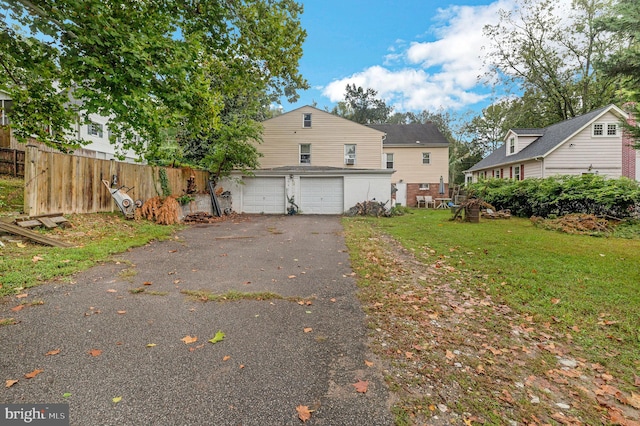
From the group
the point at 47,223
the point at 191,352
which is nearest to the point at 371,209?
the point at 47,223

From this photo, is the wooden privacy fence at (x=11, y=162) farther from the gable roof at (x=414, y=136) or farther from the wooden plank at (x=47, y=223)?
the gable roof at (x=414, y=136)

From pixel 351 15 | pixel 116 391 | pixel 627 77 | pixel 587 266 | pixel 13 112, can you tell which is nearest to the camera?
pixel 116 391

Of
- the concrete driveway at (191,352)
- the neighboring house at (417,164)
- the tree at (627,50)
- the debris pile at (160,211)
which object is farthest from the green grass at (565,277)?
the neighboring house at (417,164)

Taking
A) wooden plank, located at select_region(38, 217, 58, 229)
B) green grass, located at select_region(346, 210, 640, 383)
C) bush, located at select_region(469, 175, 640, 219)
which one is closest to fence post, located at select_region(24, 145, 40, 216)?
wooden plank, located at select_region(38, 217, 58, 229)

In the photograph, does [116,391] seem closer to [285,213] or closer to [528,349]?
[528,349]

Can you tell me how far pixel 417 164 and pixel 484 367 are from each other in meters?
23.0

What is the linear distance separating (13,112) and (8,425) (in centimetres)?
744

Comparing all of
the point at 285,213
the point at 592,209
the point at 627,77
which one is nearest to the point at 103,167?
the point at 285,213

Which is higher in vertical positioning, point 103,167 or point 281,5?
point 281,5

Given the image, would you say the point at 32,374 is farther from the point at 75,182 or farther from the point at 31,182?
the point at 75,182

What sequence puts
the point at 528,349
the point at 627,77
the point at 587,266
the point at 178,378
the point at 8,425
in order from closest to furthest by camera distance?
the point at 8,425, the point at 178,378, the point at 528,349, the point at 587,266, the point at 627,77

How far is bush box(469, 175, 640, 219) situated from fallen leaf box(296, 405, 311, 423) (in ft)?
45.3

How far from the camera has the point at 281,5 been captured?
7793 mm

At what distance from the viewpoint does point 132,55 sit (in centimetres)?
456
